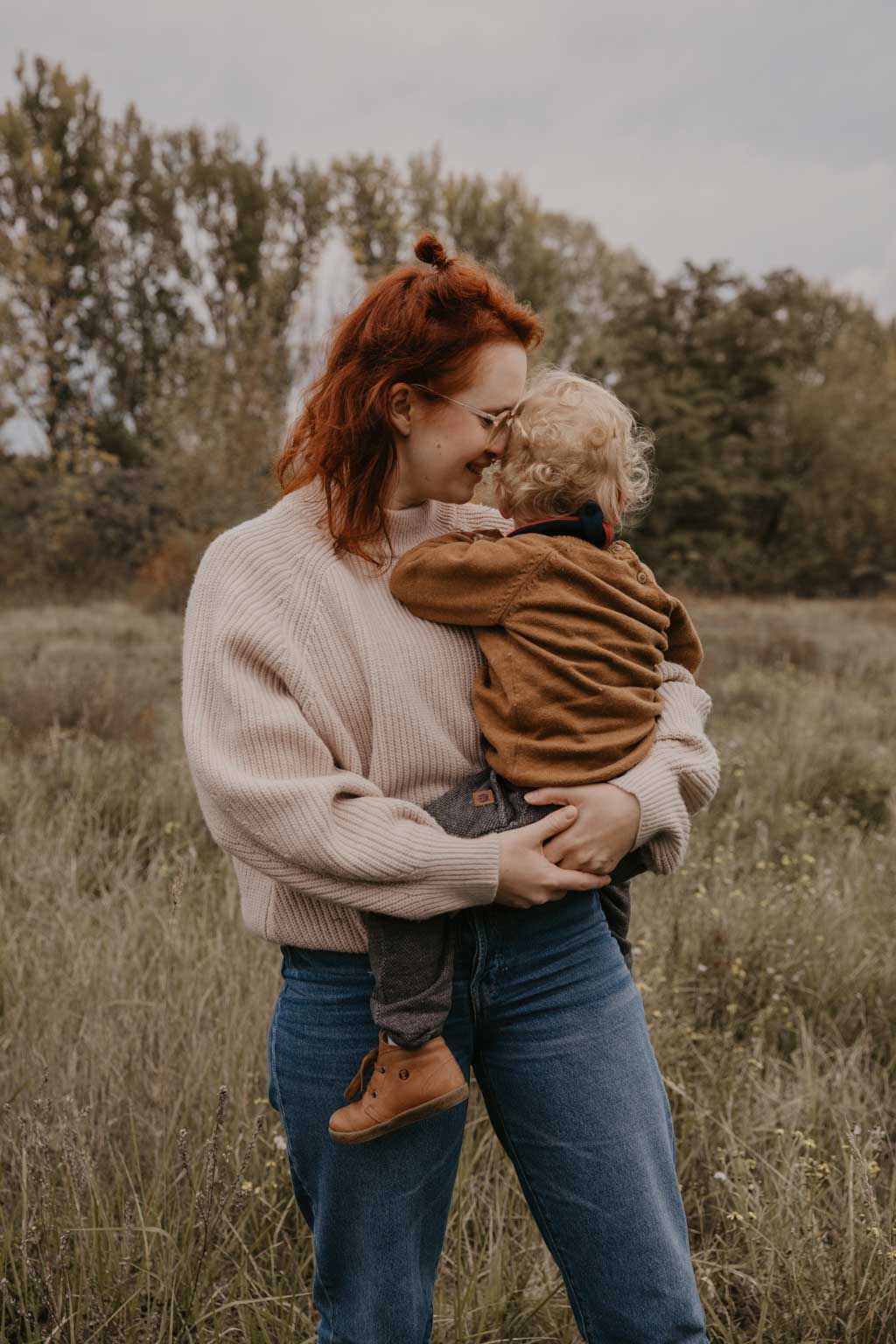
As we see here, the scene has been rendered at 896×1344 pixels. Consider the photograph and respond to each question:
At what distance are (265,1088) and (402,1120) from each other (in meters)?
1.33

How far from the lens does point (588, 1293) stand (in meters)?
1.40

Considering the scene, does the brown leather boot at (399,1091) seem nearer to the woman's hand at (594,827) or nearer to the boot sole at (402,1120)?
the boot sole at (402,1120)

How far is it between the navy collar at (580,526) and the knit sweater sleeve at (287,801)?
454 mm

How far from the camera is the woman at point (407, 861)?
1339mm

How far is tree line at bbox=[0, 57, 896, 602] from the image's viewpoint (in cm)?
2008

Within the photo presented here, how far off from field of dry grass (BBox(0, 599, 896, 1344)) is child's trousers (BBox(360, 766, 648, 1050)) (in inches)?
16.1

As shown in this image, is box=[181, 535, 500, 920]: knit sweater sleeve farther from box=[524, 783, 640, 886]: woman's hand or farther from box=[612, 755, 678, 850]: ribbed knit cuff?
box=[612, 755, 678, 850]: ribbed knit cuff

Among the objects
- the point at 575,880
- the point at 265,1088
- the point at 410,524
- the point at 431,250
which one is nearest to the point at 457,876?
the point at 575,880

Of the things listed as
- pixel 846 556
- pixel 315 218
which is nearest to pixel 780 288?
pixel 846 556

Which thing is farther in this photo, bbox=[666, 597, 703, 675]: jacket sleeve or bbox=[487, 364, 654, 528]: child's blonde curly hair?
bbox=[666, 597, 703, 675]: jacket sleeve

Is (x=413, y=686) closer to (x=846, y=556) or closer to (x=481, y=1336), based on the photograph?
(x=481, y=1336)

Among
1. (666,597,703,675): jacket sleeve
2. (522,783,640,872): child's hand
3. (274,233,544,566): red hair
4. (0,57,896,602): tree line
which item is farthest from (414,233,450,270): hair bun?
(0,57,896,602): tree line

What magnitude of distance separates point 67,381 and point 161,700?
17.0 metres

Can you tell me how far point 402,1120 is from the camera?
1314 mm
